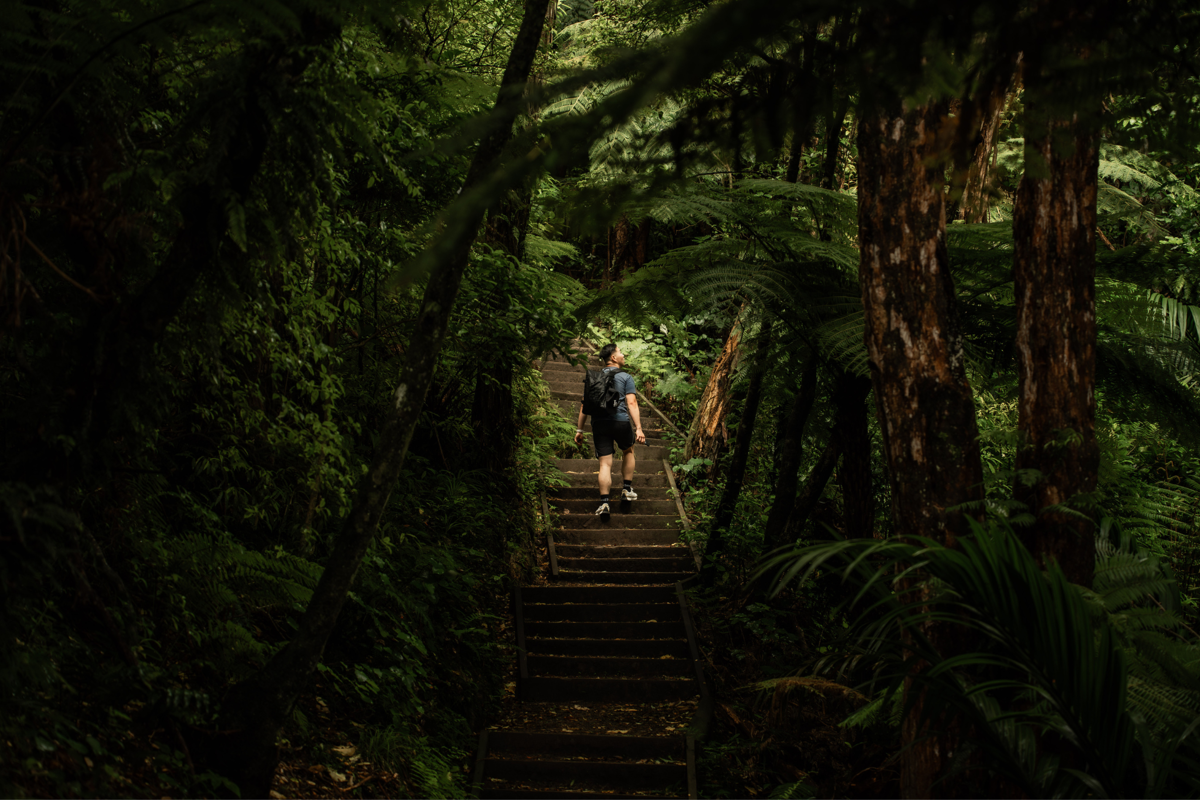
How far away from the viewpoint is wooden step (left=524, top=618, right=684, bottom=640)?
7488 millimetres

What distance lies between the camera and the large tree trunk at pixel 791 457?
6789 mm

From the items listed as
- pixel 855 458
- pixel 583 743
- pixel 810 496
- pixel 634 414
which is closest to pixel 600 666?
pixel 583 743

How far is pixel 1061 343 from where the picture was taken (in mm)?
3324

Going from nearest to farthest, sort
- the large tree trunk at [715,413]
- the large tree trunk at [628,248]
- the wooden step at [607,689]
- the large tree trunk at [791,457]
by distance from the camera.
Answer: the wooden step at [607,689] → the large tree trunk at [791,457] → the large tree trunk at [715,413] → the large tree trunk at [628,248]

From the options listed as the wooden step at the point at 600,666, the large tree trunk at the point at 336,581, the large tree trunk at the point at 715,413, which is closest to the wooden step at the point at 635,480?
the large tree trunk at the point at 715,413

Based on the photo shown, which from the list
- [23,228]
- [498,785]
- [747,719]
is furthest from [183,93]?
[747,719]

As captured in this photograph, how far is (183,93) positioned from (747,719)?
603 centimetres

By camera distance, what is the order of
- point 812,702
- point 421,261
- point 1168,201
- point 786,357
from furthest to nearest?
point 1168,201
point 786,357
point 812,702
point 421,261

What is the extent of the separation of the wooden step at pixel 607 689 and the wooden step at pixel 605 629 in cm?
75

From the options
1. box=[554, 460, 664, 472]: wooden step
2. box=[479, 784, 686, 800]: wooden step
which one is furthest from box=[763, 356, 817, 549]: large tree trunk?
box=[554, 460, 664, 472]: wooden step

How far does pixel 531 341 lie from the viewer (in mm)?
6715

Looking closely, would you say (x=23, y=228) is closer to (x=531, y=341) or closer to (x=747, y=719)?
(x=531, y=341)

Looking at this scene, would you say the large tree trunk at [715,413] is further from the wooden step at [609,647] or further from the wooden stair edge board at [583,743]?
the wooden stair edge board at [583,743]

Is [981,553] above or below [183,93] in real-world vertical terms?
below
